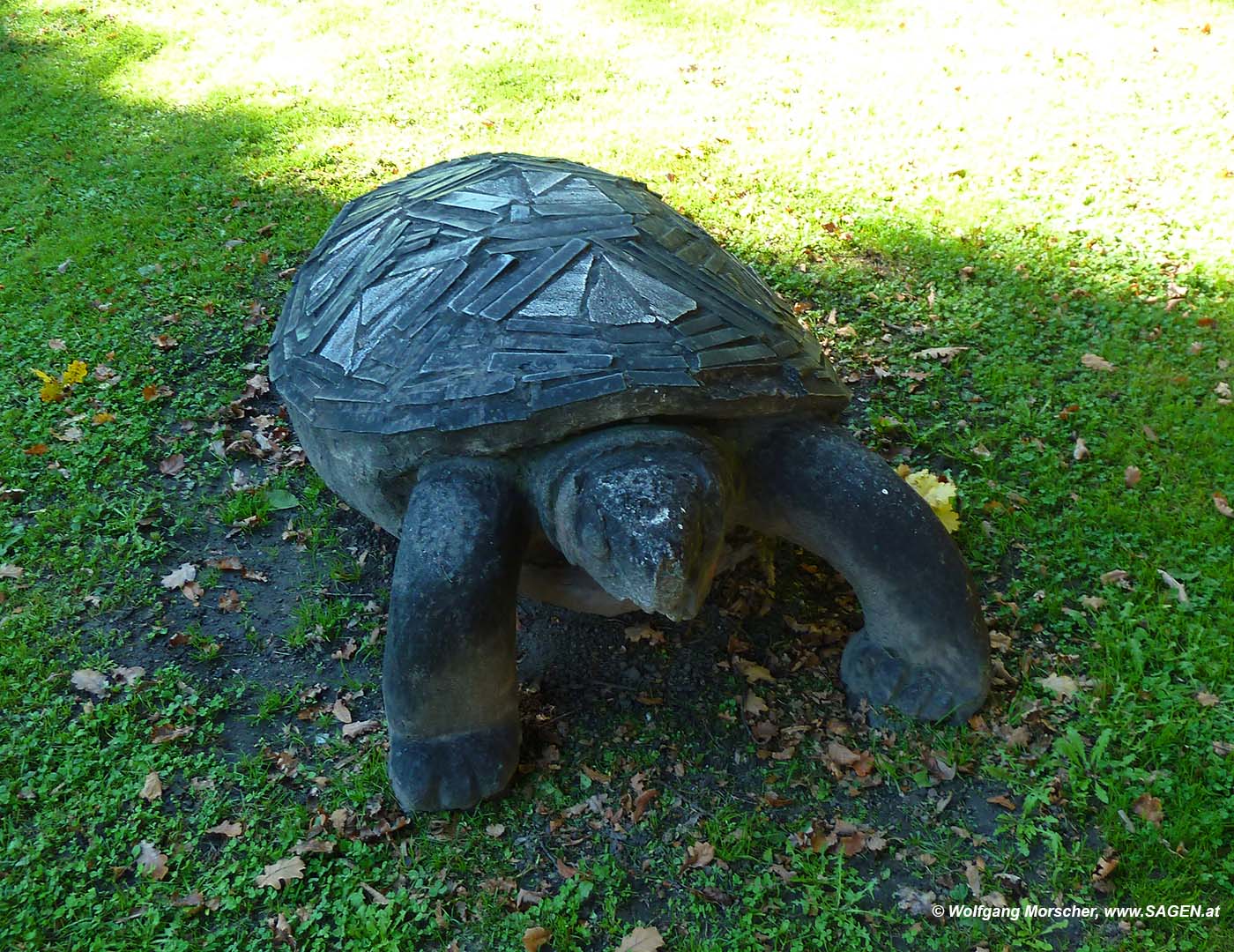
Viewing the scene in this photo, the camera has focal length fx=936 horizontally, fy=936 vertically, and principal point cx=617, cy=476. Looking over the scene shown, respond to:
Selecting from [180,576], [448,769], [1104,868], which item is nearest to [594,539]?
[448,769]

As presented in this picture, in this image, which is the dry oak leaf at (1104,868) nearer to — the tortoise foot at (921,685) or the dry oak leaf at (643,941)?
the tortoise foot at (921,685)

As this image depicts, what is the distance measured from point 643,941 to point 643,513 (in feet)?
3.81

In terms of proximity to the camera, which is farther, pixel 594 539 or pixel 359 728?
pixel 359 728

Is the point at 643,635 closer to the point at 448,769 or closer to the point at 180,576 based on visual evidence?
the point at 448,769

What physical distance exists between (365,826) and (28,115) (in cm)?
776

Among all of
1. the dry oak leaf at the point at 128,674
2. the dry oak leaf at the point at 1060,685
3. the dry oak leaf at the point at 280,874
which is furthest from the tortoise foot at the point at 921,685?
the dry oak leaf at the point at 128,674

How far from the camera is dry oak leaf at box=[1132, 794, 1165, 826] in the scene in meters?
2.69


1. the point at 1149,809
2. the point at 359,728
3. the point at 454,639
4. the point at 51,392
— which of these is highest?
the point at 454,639

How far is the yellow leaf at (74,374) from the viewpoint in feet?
15.9

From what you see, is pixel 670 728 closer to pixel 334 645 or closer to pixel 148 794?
pixel 334 645

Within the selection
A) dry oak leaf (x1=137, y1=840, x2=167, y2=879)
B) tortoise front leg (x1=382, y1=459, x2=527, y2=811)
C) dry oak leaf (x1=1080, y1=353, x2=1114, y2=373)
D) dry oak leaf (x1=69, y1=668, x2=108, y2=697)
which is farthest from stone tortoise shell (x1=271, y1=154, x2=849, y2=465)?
dry oak leaf (x1=1080, y1=353, x2=1114, y2=373)

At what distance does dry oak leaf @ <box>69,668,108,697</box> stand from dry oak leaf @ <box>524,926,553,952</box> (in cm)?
181

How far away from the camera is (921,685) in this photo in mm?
2980

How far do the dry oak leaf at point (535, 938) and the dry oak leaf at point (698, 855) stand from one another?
0.43 metres
